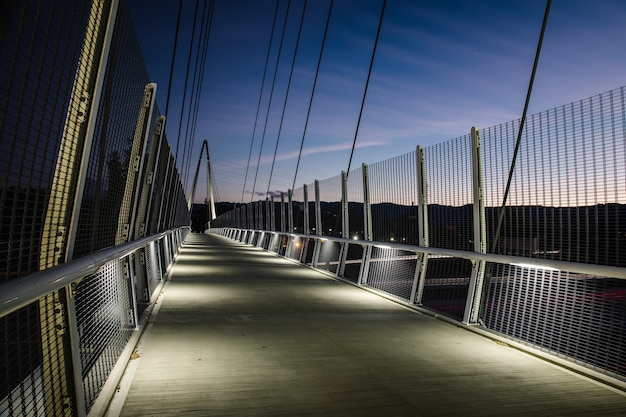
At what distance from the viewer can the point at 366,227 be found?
9516mm

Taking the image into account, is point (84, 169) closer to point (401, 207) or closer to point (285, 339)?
point (285, 339)

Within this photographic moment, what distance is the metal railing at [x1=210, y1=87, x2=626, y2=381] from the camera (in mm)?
4000

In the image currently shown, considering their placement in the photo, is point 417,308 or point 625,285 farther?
point 417,308

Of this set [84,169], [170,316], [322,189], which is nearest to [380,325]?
[170,316]

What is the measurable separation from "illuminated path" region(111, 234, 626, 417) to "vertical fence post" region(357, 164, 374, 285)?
8.90 feet

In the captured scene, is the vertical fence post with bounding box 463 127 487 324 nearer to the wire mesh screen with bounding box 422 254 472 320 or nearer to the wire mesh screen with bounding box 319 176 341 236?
the wire mesh screen with bounding box 422 254 472 320

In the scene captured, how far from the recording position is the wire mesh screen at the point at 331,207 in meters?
11.4

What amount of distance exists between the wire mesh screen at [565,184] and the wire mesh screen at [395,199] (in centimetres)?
195

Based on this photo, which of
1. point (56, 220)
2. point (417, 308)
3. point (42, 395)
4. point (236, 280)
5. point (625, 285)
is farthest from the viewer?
point (236, 280)

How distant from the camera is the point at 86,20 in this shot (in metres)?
2.37

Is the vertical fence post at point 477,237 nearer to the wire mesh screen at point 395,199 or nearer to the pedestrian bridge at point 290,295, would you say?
the pedestrian bridge at point 290,295

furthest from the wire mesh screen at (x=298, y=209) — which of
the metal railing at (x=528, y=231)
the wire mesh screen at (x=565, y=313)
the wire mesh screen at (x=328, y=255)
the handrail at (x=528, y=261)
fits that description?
the wire mesh screen at (x=565, y=313)

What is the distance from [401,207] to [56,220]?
6.43 metres

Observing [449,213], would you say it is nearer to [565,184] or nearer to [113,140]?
[565,184]
